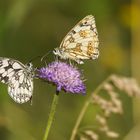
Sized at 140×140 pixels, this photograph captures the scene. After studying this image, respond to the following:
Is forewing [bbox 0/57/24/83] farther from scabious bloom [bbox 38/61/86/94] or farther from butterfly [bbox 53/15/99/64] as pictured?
butterfly [bbox 53/15/99/64]

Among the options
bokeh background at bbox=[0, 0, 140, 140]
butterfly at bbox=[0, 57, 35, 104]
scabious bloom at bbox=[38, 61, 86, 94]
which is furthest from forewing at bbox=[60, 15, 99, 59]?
bokeh background at bbox=[0, 0, 140, 140]

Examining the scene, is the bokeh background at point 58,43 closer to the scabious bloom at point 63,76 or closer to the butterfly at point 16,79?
the scabious bloom at point 63,76

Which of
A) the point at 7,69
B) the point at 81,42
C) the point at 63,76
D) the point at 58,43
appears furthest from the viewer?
the point at 58,43

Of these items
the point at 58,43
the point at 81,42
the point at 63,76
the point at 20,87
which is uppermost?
the point at 58,43

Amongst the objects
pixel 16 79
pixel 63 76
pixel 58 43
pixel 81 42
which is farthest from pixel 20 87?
pixel 58 43

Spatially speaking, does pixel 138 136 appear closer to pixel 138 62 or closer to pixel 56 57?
pixel 138 62

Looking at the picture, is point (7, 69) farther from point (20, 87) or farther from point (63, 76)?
point (63, 76)
